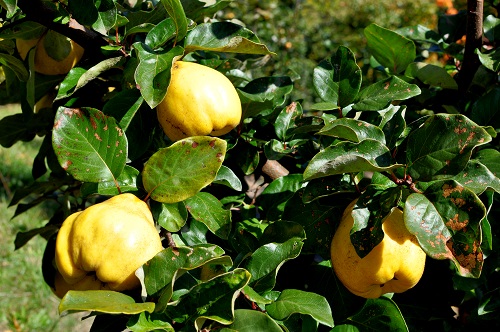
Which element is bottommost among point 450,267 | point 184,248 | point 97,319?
point 450,267

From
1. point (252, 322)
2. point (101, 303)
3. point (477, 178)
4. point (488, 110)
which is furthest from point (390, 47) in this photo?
point (101, 303)

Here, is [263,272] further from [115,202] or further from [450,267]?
[450,267]

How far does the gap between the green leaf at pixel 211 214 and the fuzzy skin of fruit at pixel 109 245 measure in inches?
4.6

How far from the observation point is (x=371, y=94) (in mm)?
1019

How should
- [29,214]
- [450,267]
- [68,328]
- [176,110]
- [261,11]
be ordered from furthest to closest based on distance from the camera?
[261,11] → [29,214] → [68,328] → [450,267] → [176,110]

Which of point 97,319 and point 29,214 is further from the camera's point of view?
point 29,214

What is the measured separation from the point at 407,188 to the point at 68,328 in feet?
6.99

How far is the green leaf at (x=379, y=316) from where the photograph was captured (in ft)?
2.97

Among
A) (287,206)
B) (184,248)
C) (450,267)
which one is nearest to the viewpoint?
(184,248)

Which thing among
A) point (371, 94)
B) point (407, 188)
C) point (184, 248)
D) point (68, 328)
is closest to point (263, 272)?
point (184, 248)

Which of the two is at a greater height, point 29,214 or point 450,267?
point 450,267

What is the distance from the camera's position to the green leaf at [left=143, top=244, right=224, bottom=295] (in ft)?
2.44

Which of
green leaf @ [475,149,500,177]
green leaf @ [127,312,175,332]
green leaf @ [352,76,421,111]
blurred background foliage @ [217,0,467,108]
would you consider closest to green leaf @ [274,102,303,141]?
green leaf @ [352,76,421,111]

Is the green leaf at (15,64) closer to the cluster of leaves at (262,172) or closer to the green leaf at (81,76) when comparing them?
the cluster of leaves at (262,172)
